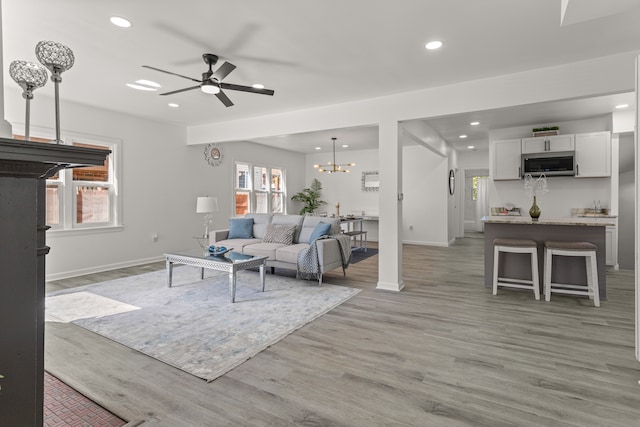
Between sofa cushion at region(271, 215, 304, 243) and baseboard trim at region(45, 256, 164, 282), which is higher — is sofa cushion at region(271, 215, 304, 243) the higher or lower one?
the higher one

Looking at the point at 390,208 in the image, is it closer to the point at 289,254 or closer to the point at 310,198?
the point at 289,254

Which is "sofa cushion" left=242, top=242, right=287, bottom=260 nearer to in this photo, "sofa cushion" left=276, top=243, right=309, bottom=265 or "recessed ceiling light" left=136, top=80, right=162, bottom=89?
"sofa cushion" left=276, top=243, right=309, bottom=265

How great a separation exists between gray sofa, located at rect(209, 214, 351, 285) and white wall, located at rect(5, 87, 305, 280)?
50.1 inches

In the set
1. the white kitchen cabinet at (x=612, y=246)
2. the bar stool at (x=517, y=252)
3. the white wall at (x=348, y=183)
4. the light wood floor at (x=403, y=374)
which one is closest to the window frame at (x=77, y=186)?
the light wood floor at (x=403, y=374)

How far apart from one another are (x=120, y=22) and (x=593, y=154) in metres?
7.00

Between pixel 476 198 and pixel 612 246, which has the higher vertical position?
pixel 476 198

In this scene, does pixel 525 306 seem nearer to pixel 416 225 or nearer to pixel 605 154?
pixel 605 154

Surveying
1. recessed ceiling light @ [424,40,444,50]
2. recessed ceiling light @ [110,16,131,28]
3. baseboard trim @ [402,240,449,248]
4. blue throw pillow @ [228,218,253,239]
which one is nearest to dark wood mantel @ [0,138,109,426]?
recessed ceiling light @ [110,16,131,28]

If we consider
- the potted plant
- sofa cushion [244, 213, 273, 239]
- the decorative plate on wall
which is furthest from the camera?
the potted plant

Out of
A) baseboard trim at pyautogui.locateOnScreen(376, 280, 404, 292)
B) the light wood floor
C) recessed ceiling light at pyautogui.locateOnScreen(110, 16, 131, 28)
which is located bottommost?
the light wood floor

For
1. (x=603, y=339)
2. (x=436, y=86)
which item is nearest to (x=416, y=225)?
(x=436, y=86)

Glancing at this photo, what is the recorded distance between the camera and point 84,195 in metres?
5.28

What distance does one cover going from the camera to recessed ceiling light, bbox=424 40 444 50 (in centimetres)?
307

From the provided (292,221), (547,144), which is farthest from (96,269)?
(547,144)
